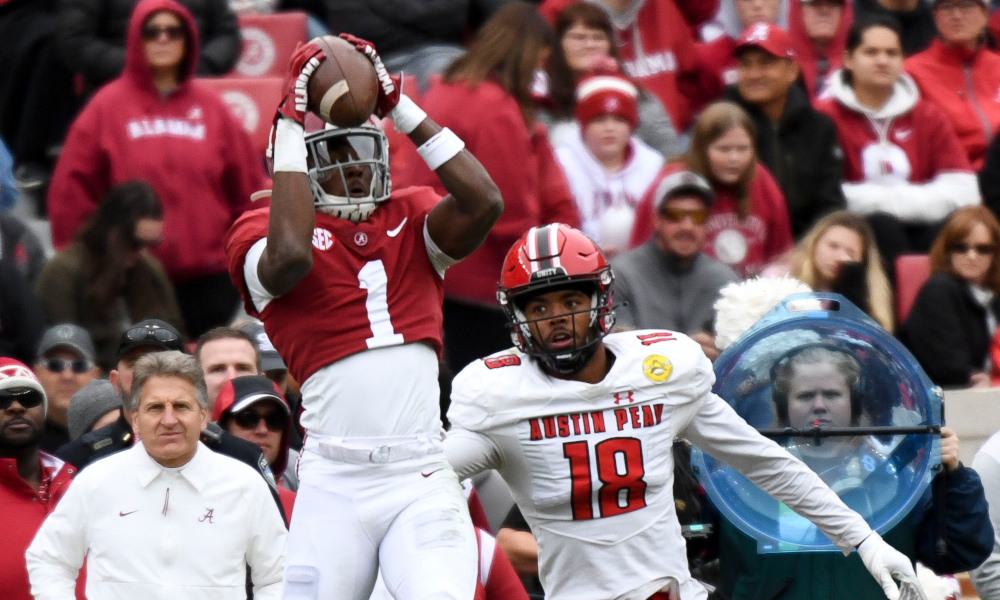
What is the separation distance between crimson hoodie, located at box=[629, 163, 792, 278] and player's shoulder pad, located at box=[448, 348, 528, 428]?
3084mm

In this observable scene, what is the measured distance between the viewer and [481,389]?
478 cm

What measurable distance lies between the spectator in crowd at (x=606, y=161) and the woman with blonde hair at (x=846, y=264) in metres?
0.88

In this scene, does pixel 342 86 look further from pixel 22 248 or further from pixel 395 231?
pixel 22 248

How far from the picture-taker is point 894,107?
9.05 m

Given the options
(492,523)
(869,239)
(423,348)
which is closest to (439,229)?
(423,348)

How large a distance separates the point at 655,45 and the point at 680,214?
2.28 meters

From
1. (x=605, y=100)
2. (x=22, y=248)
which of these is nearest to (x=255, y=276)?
(x=22, y=248)

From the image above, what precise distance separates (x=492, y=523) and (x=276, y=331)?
6.06ft

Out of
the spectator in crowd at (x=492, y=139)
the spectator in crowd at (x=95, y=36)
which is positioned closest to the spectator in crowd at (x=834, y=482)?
the spectator in crowd at (x=492, y=139)

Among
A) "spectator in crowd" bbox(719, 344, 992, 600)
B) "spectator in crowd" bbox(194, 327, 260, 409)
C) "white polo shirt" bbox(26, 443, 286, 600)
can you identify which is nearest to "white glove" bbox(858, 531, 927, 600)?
"spectator in crowd" bbox(719, 344, 992, 600)

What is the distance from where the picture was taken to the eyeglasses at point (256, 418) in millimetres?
6223

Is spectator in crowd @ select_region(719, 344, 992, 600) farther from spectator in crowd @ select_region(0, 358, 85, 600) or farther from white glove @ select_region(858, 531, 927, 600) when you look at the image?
spectator in crowd @ select_region(0, 358, 85, 600)

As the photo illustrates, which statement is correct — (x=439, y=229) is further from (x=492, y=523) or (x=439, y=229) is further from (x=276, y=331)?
(x=492, y=523)

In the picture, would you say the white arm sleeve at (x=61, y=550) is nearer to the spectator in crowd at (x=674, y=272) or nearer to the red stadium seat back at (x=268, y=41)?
the spectator in crowd at (x=674, y=272)
